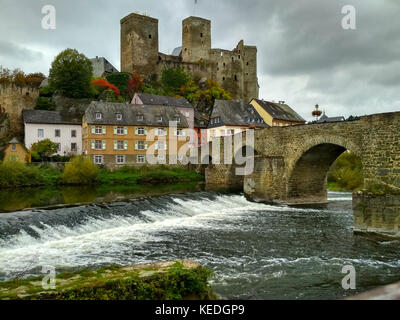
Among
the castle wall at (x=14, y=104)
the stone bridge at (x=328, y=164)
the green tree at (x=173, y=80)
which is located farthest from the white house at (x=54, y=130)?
the stone bridge at (x=328, y=164)

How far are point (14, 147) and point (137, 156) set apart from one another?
12965 millimetres

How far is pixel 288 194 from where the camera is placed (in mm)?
23094

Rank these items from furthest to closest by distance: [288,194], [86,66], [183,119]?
1. [86,66]
2. [183,119]
3. [288,194]

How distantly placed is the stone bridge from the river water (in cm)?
119

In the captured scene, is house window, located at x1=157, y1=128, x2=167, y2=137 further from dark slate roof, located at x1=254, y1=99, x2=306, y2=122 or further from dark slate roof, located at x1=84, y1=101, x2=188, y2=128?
dark slate roof, located at x1=254, y1=99, x2=306, y2=122

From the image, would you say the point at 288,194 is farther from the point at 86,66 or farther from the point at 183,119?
the point at 86,66

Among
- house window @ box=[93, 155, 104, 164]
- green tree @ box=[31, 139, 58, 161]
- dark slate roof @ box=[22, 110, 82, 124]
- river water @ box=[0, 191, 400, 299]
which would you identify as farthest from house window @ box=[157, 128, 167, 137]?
river water @ box=[0, 191, 400, 299]

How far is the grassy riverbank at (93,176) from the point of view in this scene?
29844 mm

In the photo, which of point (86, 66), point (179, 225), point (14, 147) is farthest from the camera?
point (86, 66)

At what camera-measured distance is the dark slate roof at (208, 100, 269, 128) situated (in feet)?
156

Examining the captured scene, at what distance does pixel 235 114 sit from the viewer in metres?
48.8
